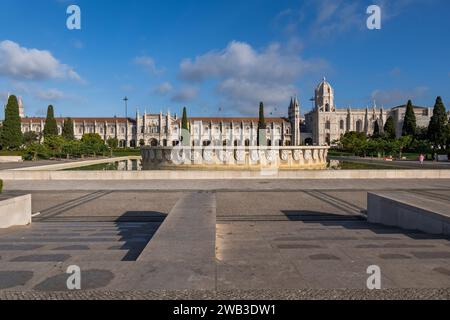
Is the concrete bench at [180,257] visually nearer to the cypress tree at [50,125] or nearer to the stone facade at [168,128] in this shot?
the cypress tree at [50,125]

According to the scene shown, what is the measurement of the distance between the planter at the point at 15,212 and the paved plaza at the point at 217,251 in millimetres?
299

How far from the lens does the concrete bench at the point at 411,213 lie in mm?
5465

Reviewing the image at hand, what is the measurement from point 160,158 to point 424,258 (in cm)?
2112

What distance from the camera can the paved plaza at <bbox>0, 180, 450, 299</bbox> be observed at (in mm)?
2615

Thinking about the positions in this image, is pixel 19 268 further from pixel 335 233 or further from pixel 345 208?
pixel 345 208

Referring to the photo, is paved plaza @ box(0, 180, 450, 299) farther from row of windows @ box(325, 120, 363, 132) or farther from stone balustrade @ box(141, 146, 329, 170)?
row of windows @ box(325, 120, 363, 132)

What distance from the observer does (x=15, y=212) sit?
711 centimetres

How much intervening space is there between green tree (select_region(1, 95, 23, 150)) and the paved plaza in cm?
4465

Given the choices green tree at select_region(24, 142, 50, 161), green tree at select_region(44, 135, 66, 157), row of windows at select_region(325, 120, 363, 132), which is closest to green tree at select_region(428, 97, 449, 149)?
row of windows at select_region(325, 120, 363, 132)

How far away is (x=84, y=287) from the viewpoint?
2553 mm

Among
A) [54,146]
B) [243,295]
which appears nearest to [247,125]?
[54,146]

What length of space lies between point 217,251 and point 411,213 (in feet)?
12.8

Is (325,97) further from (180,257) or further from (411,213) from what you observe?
(180,257)

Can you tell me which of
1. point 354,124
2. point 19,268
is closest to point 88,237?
point 19,268
